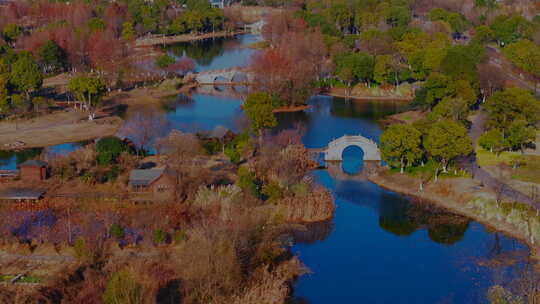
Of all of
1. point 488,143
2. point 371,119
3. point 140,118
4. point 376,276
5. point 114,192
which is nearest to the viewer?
point 376,276

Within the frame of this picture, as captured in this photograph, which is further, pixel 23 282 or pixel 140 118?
pixel 140 118

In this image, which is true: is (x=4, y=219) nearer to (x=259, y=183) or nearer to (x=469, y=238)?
(x=259, y=183)

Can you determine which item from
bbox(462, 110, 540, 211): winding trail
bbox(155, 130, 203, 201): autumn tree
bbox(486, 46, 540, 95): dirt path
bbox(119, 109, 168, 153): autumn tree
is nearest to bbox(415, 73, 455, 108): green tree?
bbox(462, 110, 540, 211): winding trail

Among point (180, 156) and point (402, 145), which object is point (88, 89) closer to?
point (180, 156)

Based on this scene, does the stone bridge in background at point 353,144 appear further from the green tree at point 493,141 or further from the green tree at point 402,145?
the green tree at point 493,141

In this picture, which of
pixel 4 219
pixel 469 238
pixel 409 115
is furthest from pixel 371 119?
pixel 4 219
